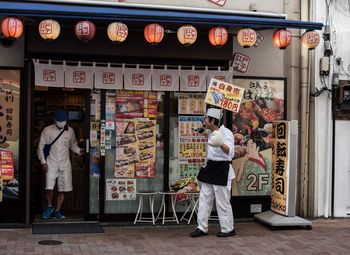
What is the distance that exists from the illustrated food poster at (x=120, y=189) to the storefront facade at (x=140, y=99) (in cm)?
2

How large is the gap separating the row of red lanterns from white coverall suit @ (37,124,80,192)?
2.31 metres

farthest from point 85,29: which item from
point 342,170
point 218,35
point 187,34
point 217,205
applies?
point 342,170

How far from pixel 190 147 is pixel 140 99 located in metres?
1.38

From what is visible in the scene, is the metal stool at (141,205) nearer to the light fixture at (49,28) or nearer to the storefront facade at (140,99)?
the storefront facade at (140,99)

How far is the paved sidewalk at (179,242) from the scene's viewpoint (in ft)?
26.7

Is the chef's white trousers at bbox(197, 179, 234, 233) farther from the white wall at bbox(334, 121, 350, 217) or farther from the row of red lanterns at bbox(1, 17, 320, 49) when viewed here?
the white wall at bbox(334, 121, 350, 217)

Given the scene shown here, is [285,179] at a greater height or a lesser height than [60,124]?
lesser

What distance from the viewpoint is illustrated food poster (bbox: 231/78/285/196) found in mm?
10664

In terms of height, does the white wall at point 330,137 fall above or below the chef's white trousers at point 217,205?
above

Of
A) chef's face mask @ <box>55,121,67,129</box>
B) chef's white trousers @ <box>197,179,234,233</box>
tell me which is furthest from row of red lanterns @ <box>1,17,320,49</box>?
chef's white trousers @ <box>197,179,234,233</box>

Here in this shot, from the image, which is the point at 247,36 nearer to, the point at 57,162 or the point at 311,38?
the point at 311,38

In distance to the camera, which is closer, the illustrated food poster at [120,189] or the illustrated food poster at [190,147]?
the illustrated food poster at [120,189]

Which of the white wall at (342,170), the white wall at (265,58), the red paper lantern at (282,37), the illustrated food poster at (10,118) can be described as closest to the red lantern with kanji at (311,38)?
the red paper lantern at (282,37)

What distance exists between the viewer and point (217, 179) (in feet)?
29.6
